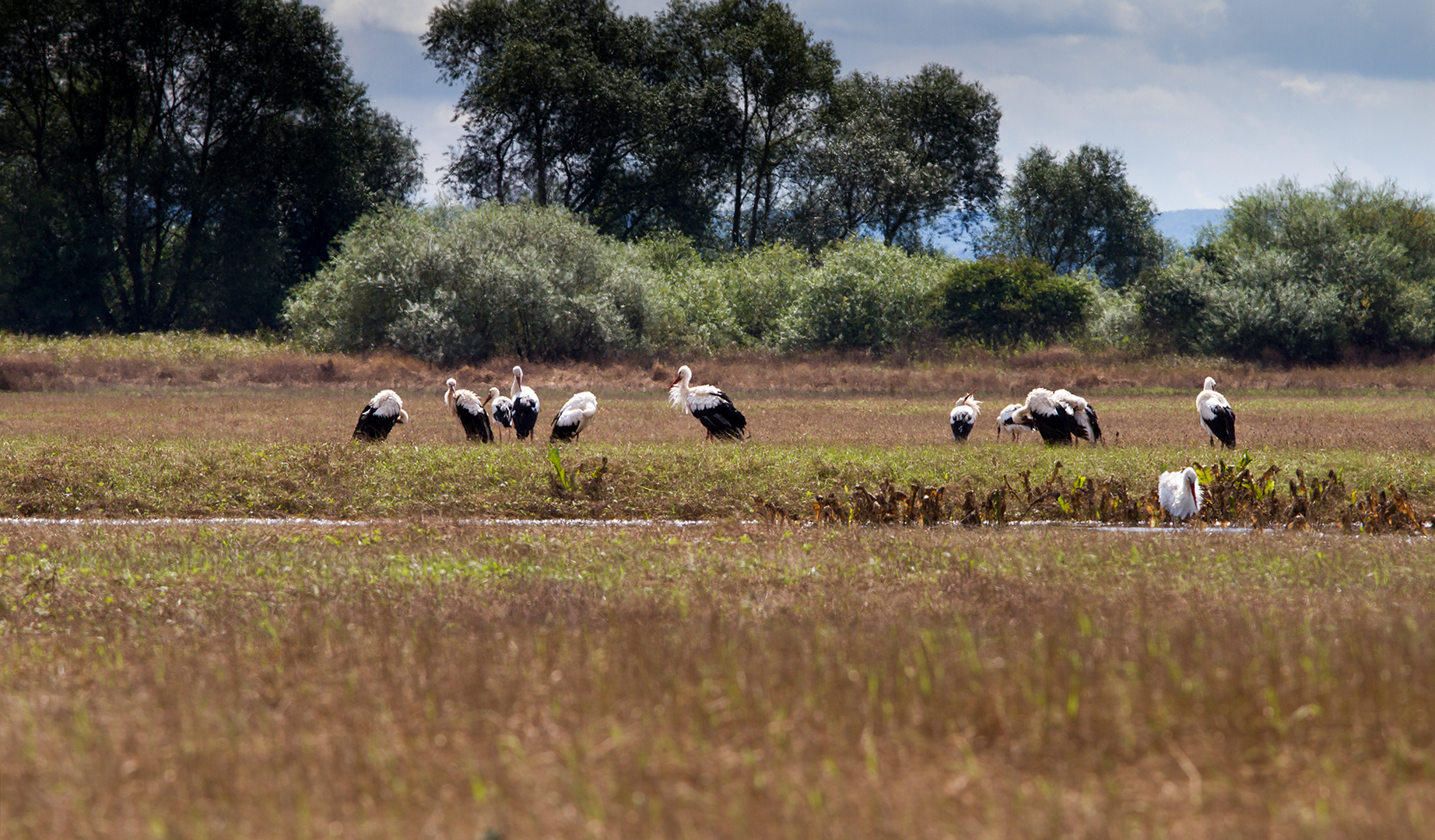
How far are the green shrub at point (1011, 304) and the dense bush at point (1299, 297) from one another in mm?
3760

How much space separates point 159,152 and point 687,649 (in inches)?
2613

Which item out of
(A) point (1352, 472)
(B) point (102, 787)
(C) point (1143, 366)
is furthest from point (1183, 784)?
(C) point (1143, 366)

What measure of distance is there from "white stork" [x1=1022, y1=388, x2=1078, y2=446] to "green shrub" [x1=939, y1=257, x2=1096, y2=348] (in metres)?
35.7

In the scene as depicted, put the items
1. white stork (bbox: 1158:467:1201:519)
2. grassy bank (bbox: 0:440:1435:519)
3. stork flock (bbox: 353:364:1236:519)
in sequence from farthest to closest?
stork flock (bbox: 353:364:1236:519) < grassy bank (bbox: 0:440:1435:519) < white stork (bbox: 1158:467:1201:519)

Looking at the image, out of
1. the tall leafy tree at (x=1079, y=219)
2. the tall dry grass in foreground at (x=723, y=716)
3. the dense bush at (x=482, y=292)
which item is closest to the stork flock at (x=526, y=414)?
the tall dry grass in foreground at (x=723, y=716)

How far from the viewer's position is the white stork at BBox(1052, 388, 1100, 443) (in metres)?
22.8

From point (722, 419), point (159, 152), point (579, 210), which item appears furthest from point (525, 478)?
point (579, 210)

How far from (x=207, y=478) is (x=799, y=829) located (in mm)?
15938

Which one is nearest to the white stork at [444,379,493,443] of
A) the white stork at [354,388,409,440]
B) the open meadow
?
the white stork at [354,388,409,440]

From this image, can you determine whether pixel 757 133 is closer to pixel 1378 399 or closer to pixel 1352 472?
pixel 1378 399

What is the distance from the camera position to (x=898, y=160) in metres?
75.4

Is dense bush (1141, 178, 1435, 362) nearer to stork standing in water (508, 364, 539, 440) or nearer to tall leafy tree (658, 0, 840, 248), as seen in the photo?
tall leafy tree (658, 0, 840, 248)

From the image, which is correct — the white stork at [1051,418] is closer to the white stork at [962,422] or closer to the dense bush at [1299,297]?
the white stork at [962,422]

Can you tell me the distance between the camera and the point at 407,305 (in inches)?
2127
